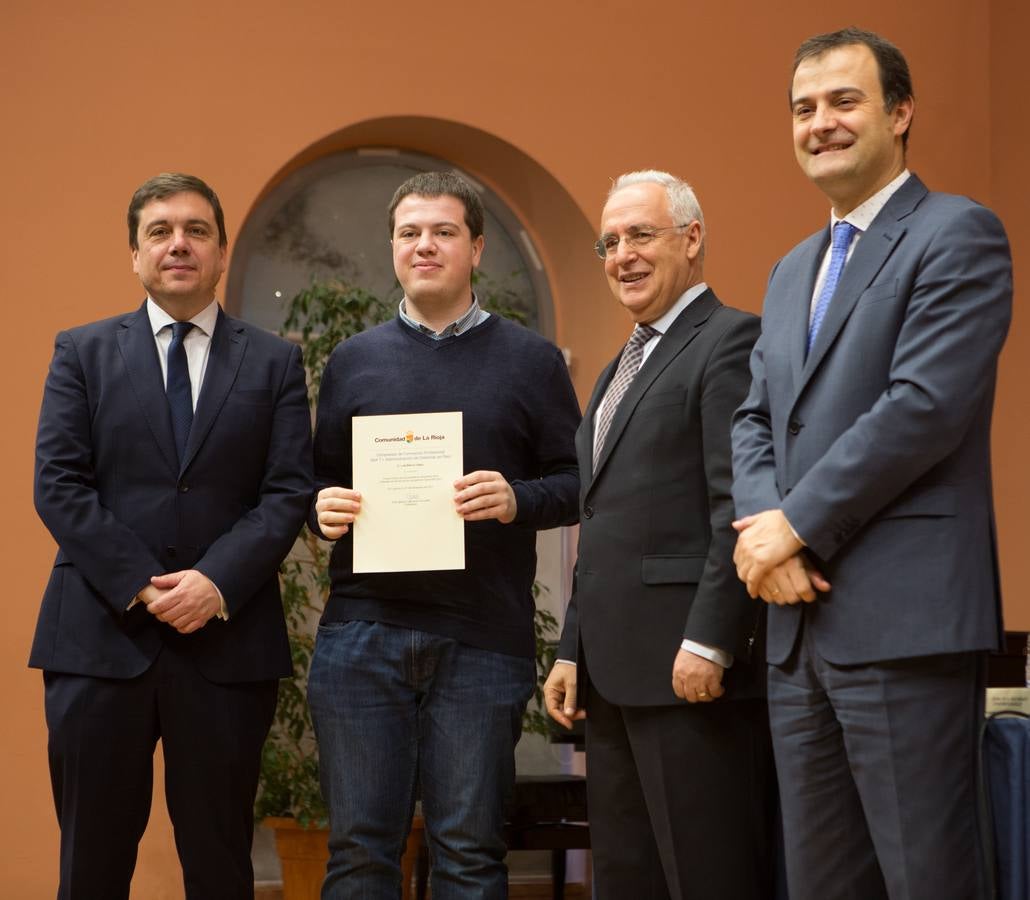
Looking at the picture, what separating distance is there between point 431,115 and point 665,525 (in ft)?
9.62

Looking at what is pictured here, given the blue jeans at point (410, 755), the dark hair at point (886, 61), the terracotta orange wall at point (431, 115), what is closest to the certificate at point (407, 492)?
the blue jeans at point (410, 755)

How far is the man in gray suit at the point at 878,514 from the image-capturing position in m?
1.96

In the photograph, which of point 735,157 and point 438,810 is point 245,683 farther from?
point 735,157

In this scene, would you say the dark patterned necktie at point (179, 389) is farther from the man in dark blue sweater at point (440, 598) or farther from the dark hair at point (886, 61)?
the dark hair at point (886, 61)

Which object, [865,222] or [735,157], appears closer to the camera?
[865,222]

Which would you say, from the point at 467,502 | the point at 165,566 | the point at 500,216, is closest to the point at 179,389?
the point at 165,566

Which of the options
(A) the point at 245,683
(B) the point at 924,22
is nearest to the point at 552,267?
(B) the point at 924,22

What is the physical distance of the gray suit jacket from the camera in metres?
1.97

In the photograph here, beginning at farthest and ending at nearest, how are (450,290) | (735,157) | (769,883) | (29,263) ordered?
(735,157) < (29,263) < (450,290) < (769,883)

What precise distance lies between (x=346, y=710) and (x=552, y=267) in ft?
10.1

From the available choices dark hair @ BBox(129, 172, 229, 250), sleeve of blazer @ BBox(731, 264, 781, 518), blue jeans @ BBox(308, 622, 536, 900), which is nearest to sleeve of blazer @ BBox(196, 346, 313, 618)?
blue jeans @ BBox(308, 622, 536, 900)

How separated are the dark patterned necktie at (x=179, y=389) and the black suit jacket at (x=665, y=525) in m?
0.89

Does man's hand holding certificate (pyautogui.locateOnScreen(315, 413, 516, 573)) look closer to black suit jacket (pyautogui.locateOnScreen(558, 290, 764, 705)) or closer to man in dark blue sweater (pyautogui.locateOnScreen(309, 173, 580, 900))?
man in dark blue sweater (pyautogui.locateOnScreen(309, 173, 580, 900))

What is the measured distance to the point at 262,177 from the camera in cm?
480
